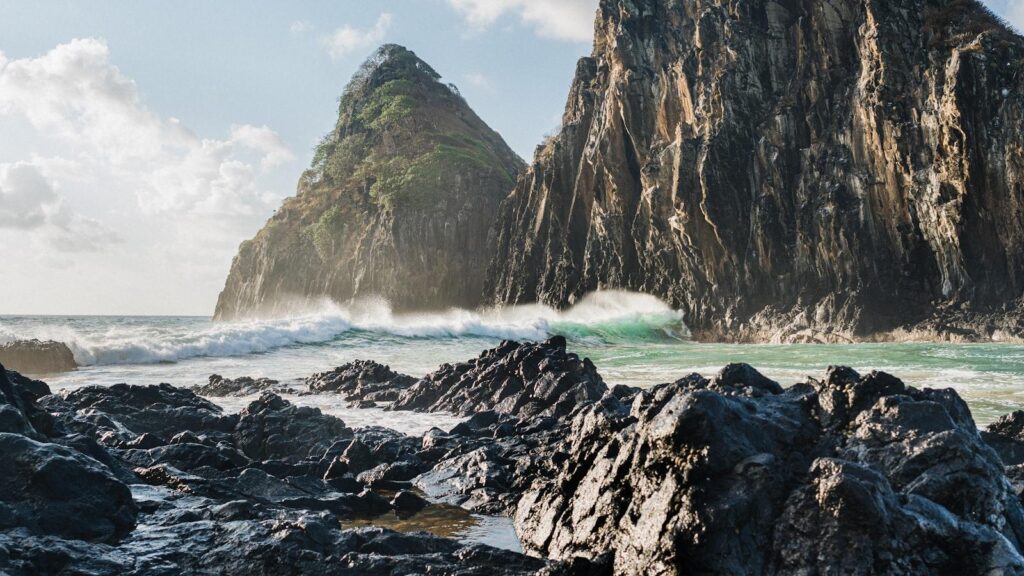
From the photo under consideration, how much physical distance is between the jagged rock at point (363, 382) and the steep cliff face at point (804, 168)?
86.3 ft

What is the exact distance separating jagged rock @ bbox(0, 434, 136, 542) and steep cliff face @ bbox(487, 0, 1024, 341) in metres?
35.0

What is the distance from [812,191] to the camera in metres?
37.6

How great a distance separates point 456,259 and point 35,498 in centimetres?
6126

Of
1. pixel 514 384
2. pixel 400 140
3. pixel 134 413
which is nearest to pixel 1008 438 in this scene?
pixel 514 384

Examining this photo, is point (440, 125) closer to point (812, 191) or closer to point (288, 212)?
point (288, 212)

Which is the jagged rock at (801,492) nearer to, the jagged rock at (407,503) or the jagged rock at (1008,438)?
the jagged rock at (407,503)

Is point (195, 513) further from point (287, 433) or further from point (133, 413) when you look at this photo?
point (133, 413)

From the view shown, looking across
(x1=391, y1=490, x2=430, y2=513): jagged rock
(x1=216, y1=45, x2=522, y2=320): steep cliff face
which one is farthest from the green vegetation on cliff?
(x1=391, y1=490, x2=430, y2=513): jagged rock

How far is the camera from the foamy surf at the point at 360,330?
89.6 ft

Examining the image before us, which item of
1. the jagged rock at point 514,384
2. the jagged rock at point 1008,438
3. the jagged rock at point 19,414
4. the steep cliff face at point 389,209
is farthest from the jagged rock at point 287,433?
the steep cliff face at point 389,209

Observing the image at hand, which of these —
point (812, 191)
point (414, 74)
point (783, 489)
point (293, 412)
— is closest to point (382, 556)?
point (783, 489)

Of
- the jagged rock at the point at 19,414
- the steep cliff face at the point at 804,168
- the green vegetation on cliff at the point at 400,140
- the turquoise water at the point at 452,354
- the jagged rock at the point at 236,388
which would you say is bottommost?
the jagged rock at the point at 236,388

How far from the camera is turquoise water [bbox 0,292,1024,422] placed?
1714cm

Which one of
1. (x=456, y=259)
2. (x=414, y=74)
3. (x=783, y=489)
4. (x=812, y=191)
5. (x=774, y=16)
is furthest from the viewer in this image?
(x=414, y=74)
